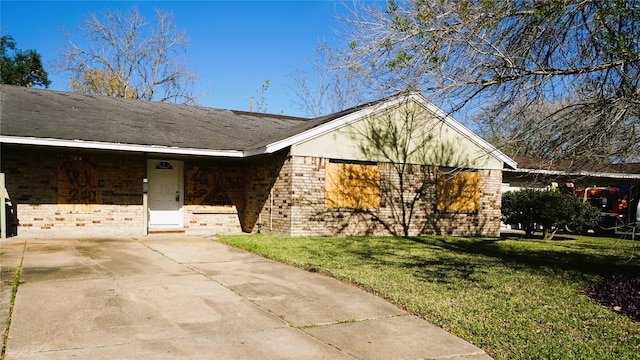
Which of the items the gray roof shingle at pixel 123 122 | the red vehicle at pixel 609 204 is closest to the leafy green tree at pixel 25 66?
the gray roof shingle at pixel 123 122

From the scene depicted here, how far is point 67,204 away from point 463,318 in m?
11.0

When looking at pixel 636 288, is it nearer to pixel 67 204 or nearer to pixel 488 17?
pixel 488 17

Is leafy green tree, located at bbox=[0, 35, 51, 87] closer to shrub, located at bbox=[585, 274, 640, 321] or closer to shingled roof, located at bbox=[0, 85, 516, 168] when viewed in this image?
shingled roof, located at bbox=[0, 85, 516, 168]

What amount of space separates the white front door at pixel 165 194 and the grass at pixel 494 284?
2.67 meters

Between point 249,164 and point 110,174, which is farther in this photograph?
point 249,164

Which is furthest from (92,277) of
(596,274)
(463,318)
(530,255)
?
(530,255)

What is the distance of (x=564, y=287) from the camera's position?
23.3ft

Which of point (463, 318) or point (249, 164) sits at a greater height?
point (249, 164)

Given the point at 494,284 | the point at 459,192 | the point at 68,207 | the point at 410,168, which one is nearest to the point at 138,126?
the point at 68,207

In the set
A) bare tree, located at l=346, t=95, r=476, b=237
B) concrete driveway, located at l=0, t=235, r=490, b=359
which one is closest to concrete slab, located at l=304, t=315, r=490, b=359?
concrete driveway, located at l=0, t=235, r=490, b=359

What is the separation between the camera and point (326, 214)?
1323 centimetres

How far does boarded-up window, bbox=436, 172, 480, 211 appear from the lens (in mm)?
15180

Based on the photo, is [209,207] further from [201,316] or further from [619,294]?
[619,294]

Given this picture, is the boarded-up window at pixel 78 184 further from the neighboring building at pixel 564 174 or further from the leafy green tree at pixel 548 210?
the leafy green tree at pixel 548 210
